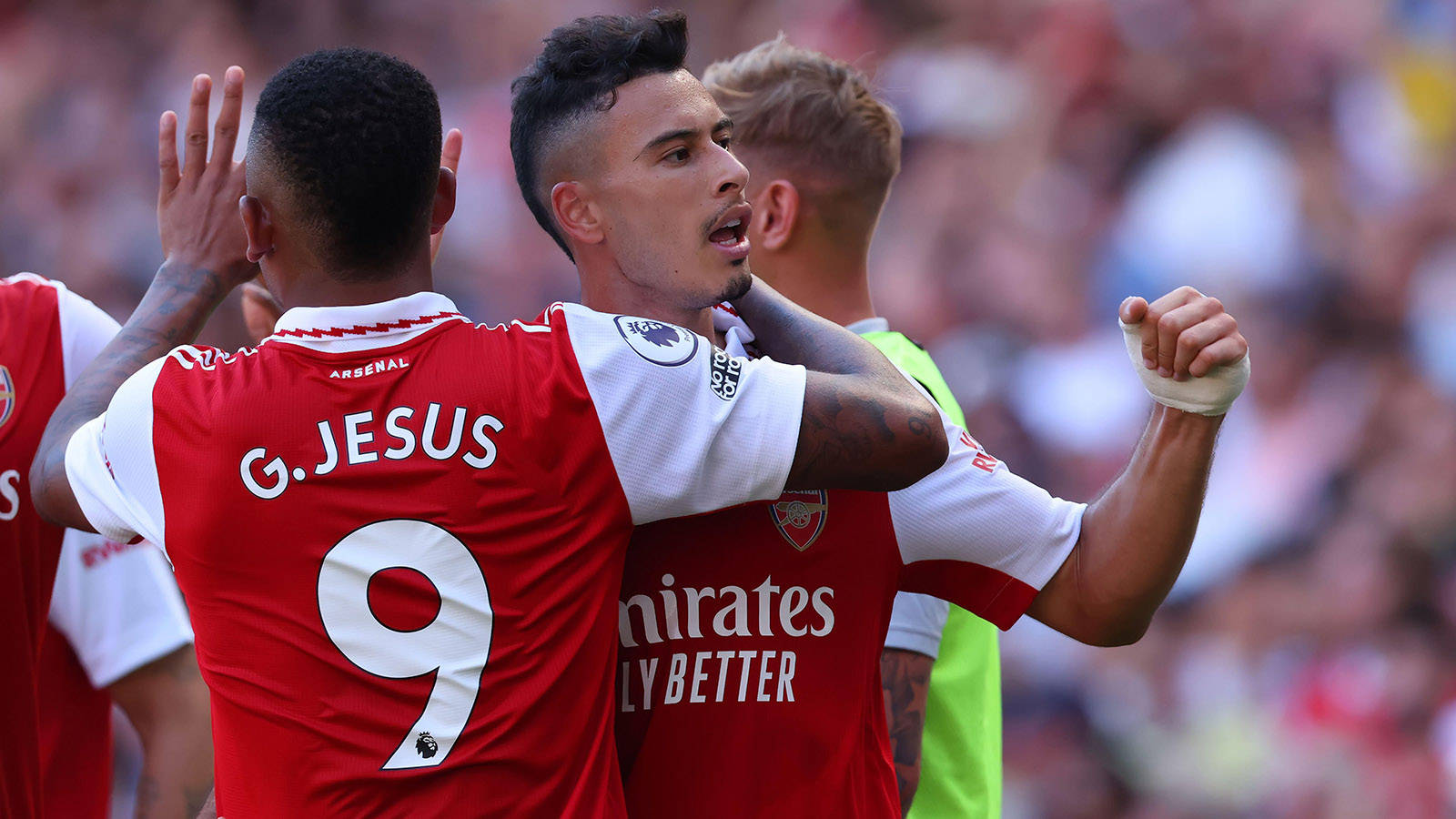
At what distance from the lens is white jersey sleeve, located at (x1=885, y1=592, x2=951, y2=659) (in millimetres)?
2832

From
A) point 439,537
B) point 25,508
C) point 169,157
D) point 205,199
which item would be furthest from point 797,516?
point 25,508

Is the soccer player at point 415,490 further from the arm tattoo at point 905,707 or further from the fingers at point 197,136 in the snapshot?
the arm tattoo at point 905,707

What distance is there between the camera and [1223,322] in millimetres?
2150

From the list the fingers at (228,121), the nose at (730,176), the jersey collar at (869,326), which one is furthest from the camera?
the jersey collar at (869,326)

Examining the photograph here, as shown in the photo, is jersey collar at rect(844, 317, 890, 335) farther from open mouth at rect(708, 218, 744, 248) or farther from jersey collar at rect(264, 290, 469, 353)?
jersey collar at rect(264, 290, 469, 353)

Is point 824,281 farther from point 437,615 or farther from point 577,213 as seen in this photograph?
point 437,615

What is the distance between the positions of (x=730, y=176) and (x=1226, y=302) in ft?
15.7

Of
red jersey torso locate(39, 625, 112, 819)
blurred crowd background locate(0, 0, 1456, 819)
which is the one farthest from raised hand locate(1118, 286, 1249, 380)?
blurred crowd background locate(0, 0, 1456, 819)

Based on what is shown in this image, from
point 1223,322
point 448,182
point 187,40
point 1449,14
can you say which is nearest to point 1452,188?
point 1449,14

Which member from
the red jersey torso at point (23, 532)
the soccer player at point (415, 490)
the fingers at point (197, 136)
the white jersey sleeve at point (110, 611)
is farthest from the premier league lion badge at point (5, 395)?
the soccer player at point (415, 490)

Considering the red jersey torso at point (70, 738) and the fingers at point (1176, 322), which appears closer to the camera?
the fingers at point (1176, 322)

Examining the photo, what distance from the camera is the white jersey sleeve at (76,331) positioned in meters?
2.79

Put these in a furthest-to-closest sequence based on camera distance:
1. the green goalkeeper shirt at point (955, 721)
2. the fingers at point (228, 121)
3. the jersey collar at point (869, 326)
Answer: the jersey collar at point (869, 326) < the green goalkeeper shirt at point (955, 721) < the fingers at point (228, 121)

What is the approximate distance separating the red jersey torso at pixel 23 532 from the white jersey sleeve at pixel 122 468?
20.3 inches
